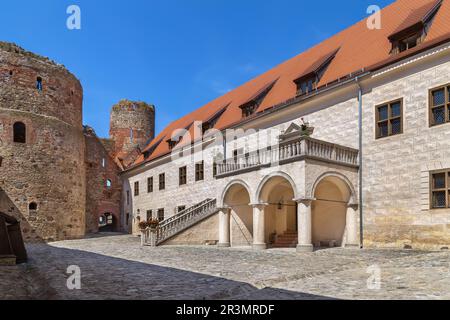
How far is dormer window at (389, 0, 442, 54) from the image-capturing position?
563 inches

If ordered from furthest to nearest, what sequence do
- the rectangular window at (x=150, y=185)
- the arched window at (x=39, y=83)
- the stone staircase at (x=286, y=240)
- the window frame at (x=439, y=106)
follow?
the rectangular window at (x=150, y=185) → the arched window at (x=39, y=83) → the stone staircase at (x=286, y=240) → the window frame at (x=439, y=106)

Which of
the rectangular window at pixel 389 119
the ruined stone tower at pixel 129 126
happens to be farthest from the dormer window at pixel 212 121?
the ruined stone tower at pixel 129 126

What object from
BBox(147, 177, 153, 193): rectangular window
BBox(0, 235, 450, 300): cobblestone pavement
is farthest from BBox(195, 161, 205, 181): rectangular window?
BBox(0, 235, 450, 300): cobblestone pavement

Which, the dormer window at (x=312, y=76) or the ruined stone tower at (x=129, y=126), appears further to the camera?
the ruined stone tower at (x=129, y=126)

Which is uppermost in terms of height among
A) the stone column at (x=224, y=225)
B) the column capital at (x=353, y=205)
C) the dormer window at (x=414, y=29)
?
the dormer window at (x=414, y=29)

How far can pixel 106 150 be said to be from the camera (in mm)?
36250

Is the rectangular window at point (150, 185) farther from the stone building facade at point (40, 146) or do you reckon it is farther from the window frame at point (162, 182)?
the stone building facade at point (40, 146)

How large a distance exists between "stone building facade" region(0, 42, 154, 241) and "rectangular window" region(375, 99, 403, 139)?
20.3 metres

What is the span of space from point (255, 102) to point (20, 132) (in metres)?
15.1

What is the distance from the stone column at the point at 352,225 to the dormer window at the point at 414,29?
615 centimetres

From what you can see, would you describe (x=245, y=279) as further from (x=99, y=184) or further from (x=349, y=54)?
(x=99, y=184)

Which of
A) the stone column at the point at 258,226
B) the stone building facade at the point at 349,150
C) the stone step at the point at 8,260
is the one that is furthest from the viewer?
the stone column at the point at 258,226

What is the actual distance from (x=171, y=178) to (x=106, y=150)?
35.2 feet

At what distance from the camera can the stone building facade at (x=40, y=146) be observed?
24.5 meters
